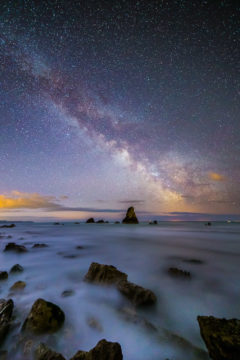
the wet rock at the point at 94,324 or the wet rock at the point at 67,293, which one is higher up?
the wet rock at the point at 94,324

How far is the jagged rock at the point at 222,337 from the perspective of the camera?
6.11 feet

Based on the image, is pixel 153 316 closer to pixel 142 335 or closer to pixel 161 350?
pixel 142 335

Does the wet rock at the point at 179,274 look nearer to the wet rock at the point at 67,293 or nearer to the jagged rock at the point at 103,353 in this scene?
the wet rock at the point at 67,293

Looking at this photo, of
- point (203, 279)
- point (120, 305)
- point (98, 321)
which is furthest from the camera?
point (203, 279)

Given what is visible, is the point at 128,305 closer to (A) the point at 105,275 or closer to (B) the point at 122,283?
(B) the point at 122,283

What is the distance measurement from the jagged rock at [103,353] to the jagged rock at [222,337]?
1.16m

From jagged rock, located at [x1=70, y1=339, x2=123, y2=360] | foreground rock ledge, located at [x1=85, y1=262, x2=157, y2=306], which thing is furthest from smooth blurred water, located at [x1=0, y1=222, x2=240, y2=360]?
jagged rock, located at [x1=70, y1=339, x2=123, y2=360]

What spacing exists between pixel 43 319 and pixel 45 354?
61 centimetres

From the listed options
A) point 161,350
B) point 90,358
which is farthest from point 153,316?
point 90,358

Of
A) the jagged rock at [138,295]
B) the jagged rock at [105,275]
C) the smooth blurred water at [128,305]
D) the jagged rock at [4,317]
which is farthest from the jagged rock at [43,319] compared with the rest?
the jagged rock at [105,275]

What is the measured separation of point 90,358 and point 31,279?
156 inches

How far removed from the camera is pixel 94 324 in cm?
285

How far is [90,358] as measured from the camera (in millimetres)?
1847

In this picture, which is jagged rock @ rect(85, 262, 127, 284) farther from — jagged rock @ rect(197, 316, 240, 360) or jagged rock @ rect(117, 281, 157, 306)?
jagged rock @ rect(197, 316, 240, 360)
